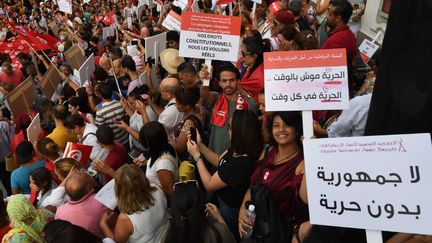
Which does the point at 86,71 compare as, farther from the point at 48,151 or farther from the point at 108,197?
the point at 108,197

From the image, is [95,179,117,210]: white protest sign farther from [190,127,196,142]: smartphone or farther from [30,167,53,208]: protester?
[30,167,53,208]: protester

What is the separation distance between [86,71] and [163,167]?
11.7 feet

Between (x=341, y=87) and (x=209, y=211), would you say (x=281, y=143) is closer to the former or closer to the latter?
(x=341, y=87)

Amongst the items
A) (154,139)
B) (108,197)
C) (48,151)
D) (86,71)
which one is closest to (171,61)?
(86,71)

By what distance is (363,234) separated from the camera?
7.61ft

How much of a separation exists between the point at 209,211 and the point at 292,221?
0.67 m

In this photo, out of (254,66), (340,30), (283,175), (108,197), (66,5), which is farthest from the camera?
(66,5)

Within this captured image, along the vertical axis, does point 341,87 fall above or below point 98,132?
above

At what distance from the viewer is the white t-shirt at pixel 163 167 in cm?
349

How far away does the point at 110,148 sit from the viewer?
14.2ft

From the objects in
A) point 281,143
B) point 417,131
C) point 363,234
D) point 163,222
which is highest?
point 417,131

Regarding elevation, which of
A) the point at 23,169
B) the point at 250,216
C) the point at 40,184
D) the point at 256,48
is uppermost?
the point at 256,48

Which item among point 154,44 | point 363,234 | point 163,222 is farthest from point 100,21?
point 363,234

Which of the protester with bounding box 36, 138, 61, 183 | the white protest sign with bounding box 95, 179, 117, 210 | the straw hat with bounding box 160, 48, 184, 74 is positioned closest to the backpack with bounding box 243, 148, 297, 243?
the white protest sign with bounding box 95, 179, 117, 210
